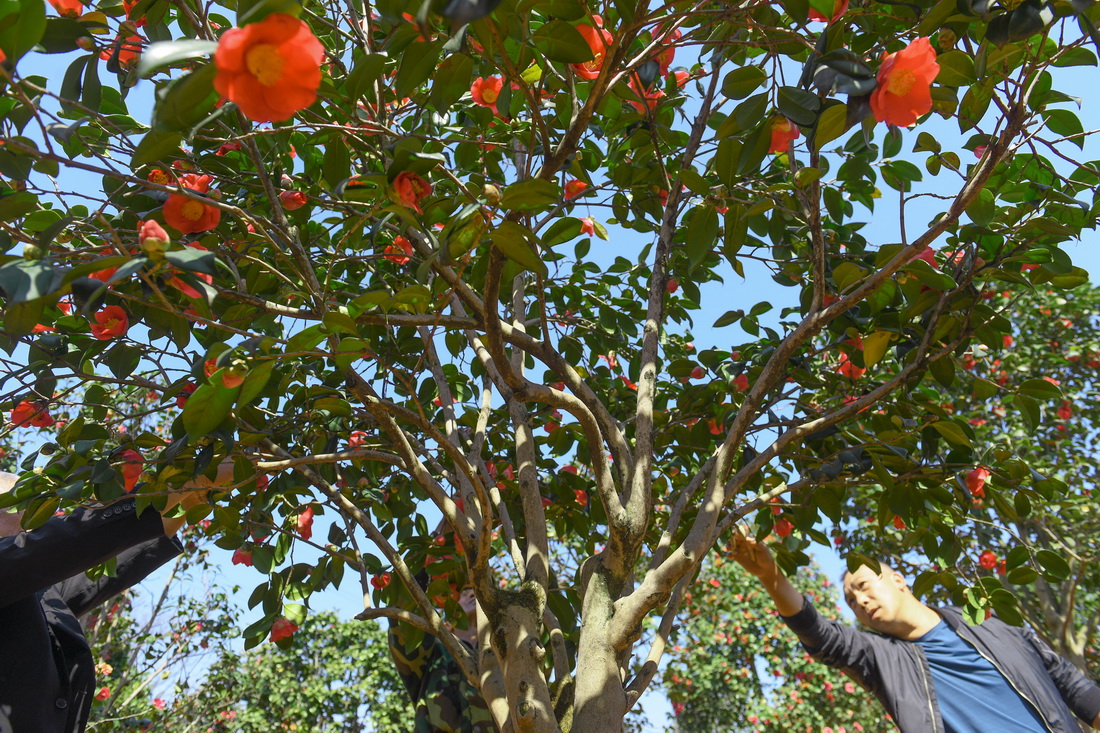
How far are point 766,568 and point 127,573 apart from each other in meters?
1.71

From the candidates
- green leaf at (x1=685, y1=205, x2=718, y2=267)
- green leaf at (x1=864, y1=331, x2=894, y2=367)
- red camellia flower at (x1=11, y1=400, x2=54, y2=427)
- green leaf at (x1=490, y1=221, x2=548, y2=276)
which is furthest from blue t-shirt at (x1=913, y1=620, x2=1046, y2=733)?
red camellia flower at (x1=11, y1=400, x2=54, y2=427)

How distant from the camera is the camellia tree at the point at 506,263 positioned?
40.1 inches

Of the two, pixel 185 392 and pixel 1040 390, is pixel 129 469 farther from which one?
pixel 1040 390

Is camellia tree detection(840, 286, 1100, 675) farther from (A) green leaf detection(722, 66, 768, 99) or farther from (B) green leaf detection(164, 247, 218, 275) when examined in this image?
(B) green leaf detection(164, 247, 218, 275)

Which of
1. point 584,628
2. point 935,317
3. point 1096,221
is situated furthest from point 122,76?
point 1096,221

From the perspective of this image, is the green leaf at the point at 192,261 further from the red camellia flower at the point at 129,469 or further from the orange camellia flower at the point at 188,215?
the red camellia flower at the point at 129,469

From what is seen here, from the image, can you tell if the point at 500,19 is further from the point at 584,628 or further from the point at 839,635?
the point at 839,635

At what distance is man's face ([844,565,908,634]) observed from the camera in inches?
95.1

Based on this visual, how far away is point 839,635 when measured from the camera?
91.4 inches

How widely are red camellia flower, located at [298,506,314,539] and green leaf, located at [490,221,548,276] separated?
1287mm

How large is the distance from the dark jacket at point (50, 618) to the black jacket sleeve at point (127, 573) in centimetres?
16

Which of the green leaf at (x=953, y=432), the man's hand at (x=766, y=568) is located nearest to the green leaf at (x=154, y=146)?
the green leaf at (x=953, y=432)

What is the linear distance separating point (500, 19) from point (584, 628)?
42.9 inches

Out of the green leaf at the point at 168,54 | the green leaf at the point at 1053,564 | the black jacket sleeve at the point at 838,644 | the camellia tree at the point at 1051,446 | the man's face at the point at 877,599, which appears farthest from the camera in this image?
the camellia tree at the point at 1051,446
